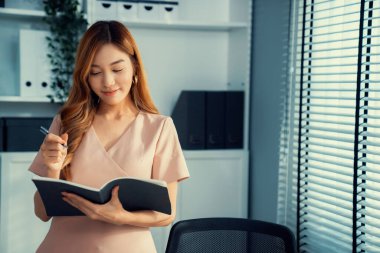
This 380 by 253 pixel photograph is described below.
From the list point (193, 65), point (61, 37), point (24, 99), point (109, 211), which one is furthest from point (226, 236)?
point (193, 65)

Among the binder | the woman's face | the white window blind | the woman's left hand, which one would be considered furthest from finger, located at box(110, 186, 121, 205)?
the binder

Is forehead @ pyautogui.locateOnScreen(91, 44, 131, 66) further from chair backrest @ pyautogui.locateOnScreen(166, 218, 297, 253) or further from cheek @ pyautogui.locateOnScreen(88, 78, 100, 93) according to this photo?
chair backrest @ pyautogui.locateOnScreen(166, 218, 297, 253)

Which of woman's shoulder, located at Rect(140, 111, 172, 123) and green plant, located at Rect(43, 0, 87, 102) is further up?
green plant, located at Rect(43, 0, 87, 102)

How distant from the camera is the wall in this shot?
10.3ft

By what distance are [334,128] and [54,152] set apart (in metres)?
1.48

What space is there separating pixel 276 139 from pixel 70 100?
1.65m

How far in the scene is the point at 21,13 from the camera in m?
3.01

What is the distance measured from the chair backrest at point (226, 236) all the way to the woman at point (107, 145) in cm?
7

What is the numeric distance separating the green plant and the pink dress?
4.58 ft

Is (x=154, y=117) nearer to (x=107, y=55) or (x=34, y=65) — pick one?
(x=107, y=55)

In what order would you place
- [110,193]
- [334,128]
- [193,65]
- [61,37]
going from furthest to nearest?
[193,65] → [61,37] → [334,128] → [110,193]

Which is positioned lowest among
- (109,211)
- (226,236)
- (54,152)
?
(226,236)

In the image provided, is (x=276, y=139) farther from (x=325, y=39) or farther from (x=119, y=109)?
(x=119, y=109)

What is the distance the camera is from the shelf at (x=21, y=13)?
2.97 m
